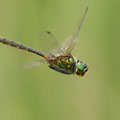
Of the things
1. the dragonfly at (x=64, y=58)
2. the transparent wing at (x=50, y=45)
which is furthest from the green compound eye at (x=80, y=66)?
the transparent wing at (x=50, y=45)

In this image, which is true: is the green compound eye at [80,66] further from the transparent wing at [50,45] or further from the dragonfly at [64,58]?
the transparent wing at [50,45]

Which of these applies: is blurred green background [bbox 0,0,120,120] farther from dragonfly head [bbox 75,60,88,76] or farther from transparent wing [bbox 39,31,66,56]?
dragonfly head [bbox 75,60,88,76]

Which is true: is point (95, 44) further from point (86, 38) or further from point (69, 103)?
point (69, 103)

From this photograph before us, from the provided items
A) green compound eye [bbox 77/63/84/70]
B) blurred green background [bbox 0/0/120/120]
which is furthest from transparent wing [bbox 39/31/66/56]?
blurred green background [bbox 0/0/120/120]

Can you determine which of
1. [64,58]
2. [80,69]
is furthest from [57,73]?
[80,69]

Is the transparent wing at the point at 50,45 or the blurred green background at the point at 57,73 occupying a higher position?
the transparent wing at the point at 50,45

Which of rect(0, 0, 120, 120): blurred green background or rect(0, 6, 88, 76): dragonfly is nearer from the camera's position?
rect(0, 6, 88, 76): dragonfly

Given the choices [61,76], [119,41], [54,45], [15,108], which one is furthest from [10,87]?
[119,41]
